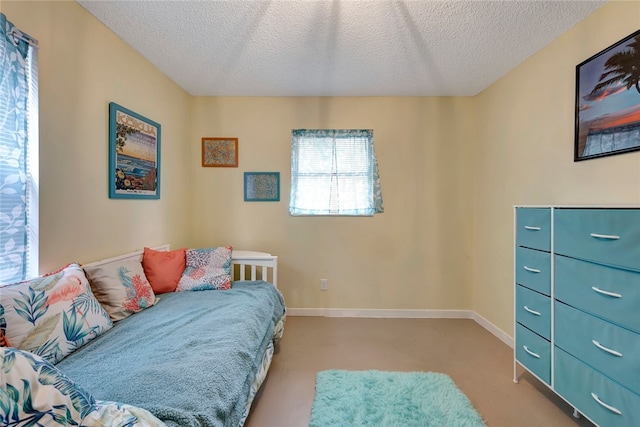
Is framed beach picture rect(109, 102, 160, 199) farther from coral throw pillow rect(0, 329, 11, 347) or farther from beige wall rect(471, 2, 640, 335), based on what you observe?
beige wall rect(471, 2, 640, 335)

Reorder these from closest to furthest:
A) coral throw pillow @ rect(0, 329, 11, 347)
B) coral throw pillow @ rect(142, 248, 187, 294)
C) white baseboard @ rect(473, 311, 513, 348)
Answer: coral throw pillow @ rect(0, 329, 11, 347), coral throw pillow @ rect(142, 248, 187, 294), white baseboard @ rect(473, 311, 513, 348)

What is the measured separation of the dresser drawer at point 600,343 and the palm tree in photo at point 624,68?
1281 millimetres

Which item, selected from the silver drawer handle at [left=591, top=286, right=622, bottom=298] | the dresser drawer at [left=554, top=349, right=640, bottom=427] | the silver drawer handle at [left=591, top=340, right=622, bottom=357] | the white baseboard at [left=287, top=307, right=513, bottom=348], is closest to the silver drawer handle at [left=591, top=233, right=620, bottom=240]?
the silver drawer handle at [left=591, top=286, right=622, bottom=298]

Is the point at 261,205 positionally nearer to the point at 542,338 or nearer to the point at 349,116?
the point at 349,116

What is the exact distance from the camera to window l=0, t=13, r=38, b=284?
4.23 ft

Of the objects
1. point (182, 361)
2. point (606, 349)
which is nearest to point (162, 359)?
point (182, 361)

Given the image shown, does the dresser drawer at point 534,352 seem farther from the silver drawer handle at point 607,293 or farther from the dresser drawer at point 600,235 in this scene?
the dresser drawer at point 600,235

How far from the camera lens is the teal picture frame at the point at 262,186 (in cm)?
307

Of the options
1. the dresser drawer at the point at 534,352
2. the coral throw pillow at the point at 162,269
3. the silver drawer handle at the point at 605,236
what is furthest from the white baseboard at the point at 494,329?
the coral throw pillow at the point at 162,269

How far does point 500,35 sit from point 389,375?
261cm

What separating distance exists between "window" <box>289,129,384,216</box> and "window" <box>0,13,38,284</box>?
2031mm

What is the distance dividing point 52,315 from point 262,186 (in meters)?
2.08

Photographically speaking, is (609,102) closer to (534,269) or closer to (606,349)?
(534,269)

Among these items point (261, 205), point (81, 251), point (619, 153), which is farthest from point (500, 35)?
point (81, 251)
